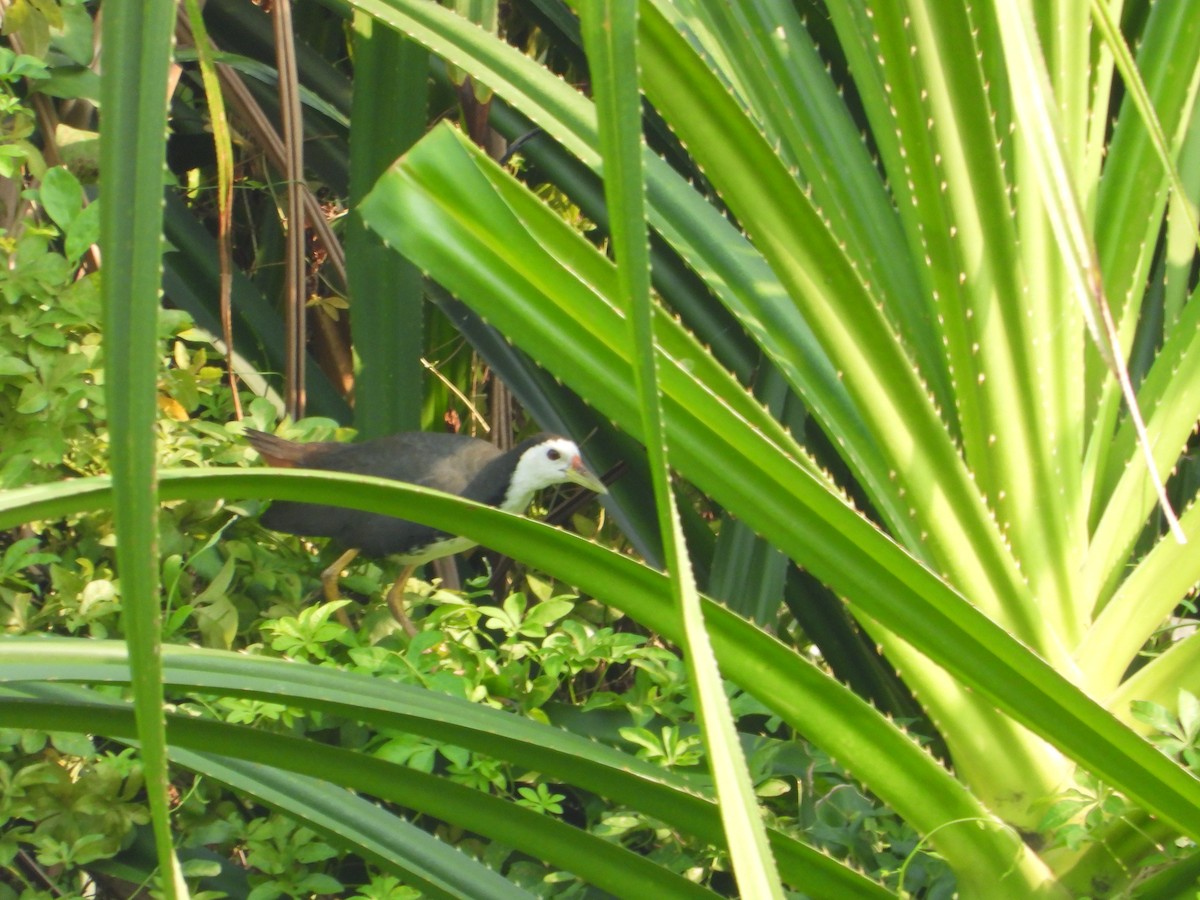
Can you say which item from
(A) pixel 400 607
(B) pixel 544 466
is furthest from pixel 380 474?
(B) pixel 544 466

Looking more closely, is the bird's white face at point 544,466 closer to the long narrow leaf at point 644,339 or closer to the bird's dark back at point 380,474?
the bird's dark back at point 380,474

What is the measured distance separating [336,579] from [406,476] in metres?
0.32

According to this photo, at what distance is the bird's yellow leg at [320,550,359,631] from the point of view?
2451mm

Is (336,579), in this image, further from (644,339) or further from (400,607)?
(644,339)

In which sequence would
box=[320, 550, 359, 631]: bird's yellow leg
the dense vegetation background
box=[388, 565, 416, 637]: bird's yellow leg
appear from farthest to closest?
box=[320, 550, 359, 631]: bird's yellow leg → box=[388, 565, 416, 637]: bird's yellow leg → the dense vegetation background

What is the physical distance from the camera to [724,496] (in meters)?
0.93

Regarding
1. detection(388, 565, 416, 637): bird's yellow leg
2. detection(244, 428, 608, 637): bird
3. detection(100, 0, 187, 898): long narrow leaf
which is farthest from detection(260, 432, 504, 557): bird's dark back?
detection(100, 0, 187, 898): long narrow leaf

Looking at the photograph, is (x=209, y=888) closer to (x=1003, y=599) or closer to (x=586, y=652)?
(x=586, y=652)

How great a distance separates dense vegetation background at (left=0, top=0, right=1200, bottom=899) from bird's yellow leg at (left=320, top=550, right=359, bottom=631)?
281mm

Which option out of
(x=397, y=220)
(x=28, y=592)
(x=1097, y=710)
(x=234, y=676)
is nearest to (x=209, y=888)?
(x=28, y=592)

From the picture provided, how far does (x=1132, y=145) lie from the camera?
135cm

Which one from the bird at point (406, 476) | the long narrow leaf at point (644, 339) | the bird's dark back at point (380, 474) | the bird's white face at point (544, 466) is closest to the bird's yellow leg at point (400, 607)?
the bird at point (406, 476)

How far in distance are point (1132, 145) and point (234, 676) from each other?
3.24 ft

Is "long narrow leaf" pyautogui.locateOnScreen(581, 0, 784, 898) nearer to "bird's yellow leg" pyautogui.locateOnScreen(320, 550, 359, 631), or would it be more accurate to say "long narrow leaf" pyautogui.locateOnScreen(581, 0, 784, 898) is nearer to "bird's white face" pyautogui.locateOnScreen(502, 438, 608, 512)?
"bird's yellow leg" pyautogui.locateOnScreen(320, 550, 359, 631)
